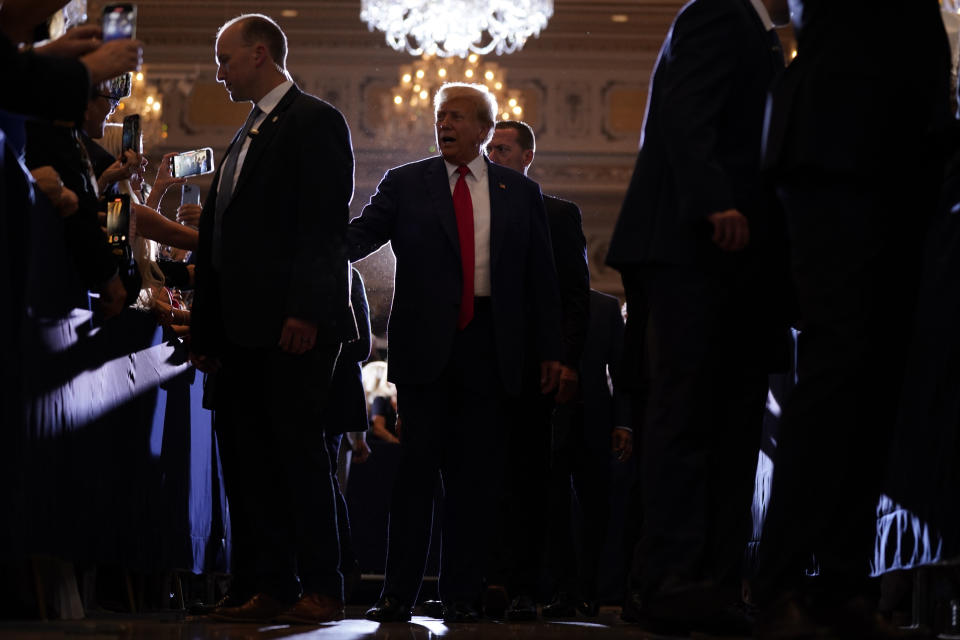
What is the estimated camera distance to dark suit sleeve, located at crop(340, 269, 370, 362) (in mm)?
4812

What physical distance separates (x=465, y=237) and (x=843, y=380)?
171 centimetres

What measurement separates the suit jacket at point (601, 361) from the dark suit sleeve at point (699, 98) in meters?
2.40

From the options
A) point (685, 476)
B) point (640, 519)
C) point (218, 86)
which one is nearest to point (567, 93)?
point (218, 86)

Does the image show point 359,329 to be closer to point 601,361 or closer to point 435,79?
point 601,361

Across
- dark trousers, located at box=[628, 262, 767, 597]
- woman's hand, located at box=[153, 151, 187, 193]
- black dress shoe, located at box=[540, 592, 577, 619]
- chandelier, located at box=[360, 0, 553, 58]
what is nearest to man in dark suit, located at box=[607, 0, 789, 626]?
dark trousers, located at box=[628, 262, 767, 597]

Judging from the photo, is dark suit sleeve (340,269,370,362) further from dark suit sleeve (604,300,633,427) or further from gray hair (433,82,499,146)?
gray hair (433,82,499,146)

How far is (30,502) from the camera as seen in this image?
2.44 metres

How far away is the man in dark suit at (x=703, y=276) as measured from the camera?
2.35 meters

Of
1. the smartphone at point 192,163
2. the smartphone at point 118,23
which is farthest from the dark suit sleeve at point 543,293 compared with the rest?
the smartphone at point 118,23

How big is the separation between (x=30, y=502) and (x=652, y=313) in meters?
1.24

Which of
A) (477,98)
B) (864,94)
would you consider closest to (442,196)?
(477,98)

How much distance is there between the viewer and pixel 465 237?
3.64 meters

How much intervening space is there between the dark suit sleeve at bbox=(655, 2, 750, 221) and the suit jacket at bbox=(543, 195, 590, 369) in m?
1.63

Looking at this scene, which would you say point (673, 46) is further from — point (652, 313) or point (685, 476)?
point (685, 476)
